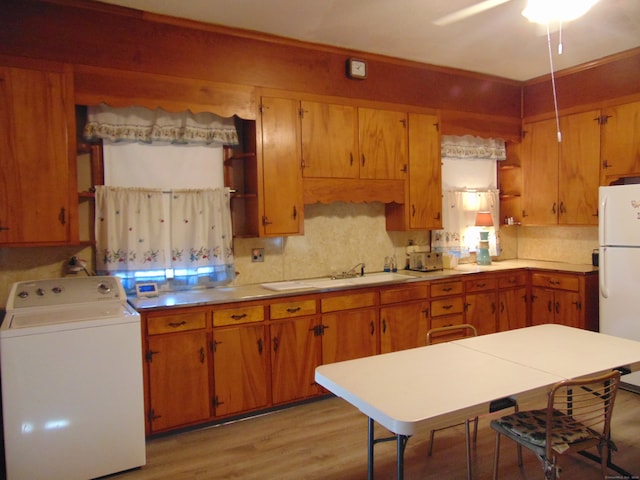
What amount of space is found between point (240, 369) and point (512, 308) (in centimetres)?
266

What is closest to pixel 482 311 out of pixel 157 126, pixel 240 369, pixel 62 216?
pixel 240 369

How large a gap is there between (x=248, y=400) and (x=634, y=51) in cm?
411

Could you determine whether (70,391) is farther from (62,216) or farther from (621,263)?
(621,263)

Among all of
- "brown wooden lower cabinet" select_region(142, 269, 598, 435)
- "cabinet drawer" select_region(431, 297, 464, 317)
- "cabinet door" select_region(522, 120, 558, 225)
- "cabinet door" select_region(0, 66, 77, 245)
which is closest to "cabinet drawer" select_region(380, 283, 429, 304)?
"brown wooden lower cabinet" select_region(142, 269, 598, 435)

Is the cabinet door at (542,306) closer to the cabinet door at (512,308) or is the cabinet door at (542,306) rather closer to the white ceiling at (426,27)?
the cabinet door at (512,308)

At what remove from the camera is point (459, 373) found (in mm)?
1938

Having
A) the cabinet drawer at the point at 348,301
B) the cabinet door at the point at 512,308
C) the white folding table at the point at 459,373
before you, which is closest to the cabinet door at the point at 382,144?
the cabinet drawer at the point at 348,301

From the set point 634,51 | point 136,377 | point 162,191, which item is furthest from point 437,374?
point 634,51

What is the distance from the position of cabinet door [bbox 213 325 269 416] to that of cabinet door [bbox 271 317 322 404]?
0.27 feet

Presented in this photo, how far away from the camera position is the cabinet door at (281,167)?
11.3ft

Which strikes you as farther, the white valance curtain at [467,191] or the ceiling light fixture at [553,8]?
the white valance curtain at [467,191]

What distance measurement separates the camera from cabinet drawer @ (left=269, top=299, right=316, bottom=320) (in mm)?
3256

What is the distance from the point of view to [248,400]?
318 cm

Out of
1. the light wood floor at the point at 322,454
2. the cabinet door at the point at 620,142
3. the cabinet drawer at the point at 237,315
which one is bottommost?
the light wood floor at the point at 322,454
